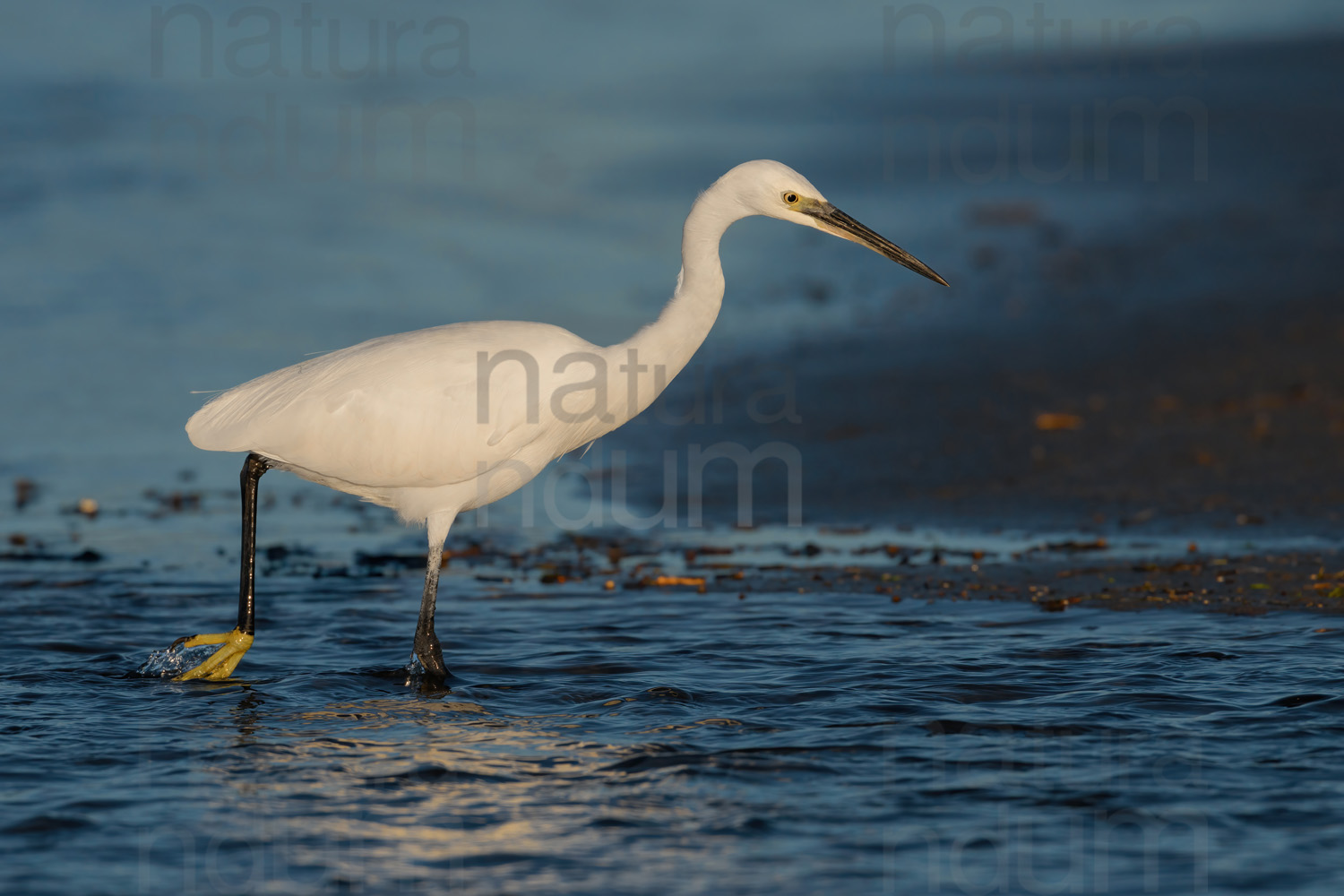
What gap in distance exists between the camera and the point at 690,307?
6.97 meters

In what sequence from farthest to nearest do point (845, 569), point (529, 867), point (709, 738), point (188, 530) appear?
point (188, 530) < point (845, 569) < point (709, 738) < point (529, 867)

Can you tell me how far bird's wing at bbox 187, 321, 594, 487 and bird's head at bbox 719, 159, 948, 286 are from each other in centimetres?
112

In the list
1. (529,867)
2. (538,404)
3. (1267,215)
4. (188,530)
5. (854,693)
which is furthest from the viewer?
(1267,215)

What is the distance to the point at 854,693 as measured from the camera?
6082 millimetres

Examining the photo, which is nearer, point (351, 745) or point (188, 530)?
point (351, 745)

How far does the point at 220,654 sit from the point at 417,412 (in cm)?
148

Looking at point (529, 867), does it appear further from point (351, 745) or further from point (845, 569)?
point (845, 569)

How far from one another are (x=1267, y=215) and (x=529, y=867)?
13754 mm

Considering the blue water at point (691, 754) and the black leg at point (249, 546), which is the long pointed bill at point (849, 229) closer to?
the blue water at point (691, 754)

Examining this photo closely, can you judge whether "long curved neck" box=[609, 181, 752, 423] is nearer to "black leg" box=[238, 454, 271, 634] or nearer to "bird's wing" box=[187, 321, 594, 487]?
"bird's wing" box=[187, 321, 594, 487]

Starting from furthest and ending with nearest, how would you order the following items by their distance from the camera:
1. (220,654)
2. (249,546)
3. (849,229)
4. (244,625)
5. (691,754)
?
(849,229) → (249,546) → (244,625) → (220,654) → (691,754)

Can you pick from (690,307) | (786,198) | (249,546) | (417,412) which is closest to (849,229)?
(786,198)

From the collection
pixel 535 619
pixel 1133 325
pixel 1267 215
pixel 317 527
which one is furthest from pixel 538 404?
pixel 1267 215

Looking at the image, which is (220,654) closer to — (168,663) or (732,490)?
(168,663)
